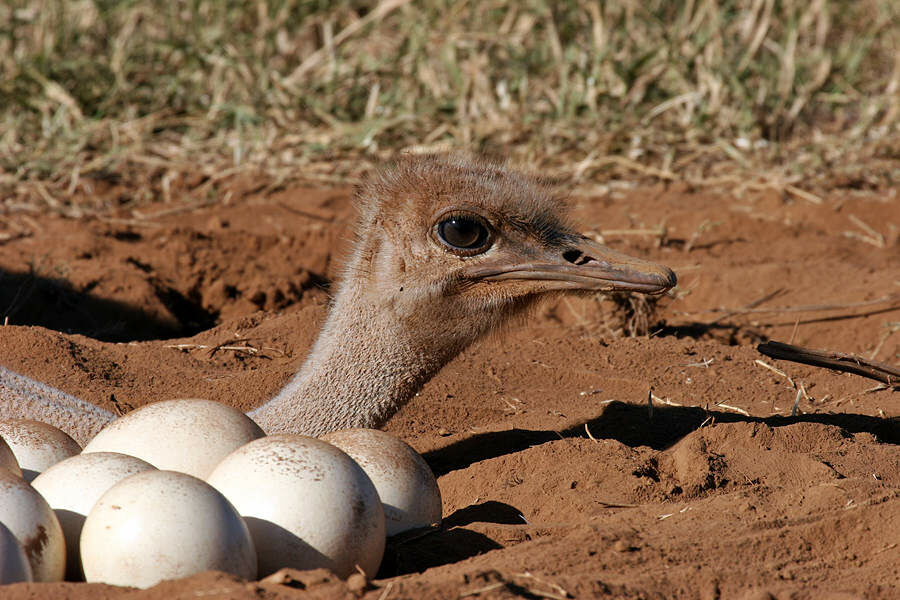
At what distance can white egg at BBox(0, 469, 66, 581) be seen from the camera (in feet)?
8.07

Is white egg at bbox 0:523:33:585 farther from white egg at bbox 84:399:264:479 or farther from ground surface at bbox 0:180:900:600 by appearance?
white egg at bbox 84:399:264:479

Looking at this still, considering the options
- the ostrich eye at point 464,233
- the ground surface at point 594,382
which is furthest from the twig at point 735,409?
the ostrich eye at point 464,233

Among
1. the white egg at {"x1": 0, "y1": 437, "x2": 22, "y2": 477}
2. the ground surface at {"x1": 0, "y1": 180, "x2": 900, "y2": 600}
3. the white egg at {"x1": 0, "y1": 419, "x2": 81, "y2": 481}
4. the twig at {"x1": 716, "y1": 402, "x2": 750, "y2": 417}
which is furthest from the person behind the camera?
the twig at {"x1": 716, "y1": 402, "x2": 750, "y2": 417}

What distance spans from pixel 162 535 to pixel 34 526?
0.99 feet

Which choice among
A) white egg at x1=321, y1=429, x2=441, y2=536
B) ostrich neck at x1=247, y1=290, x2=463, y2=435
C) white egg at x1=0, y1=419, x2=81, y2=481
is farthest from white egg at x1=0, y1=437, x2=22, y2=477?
ostrich neck at x1=247, y1=290, x2=463, y2=435

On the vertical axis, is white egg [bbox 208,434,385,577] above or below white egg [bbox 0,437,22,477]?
below

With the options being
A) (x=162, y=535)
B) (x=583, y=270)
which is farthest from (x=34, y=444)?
(x=583, y=270)

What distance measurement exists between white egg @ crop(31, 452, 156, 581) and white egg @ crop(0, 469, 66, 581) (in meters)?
0.10

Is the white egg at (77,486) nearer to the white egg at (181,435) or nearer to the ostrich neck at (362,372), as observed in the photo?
the white egg at (181,435)

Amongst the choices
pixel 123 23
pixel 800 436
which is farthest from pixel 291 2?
pixel 800 436

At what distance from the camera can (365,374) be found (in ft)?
12.2

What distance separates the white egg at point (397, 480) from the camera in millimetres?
2961

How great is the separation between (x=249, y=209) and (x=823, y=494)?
16.4ft

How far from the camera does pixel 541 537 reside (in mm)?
2988
